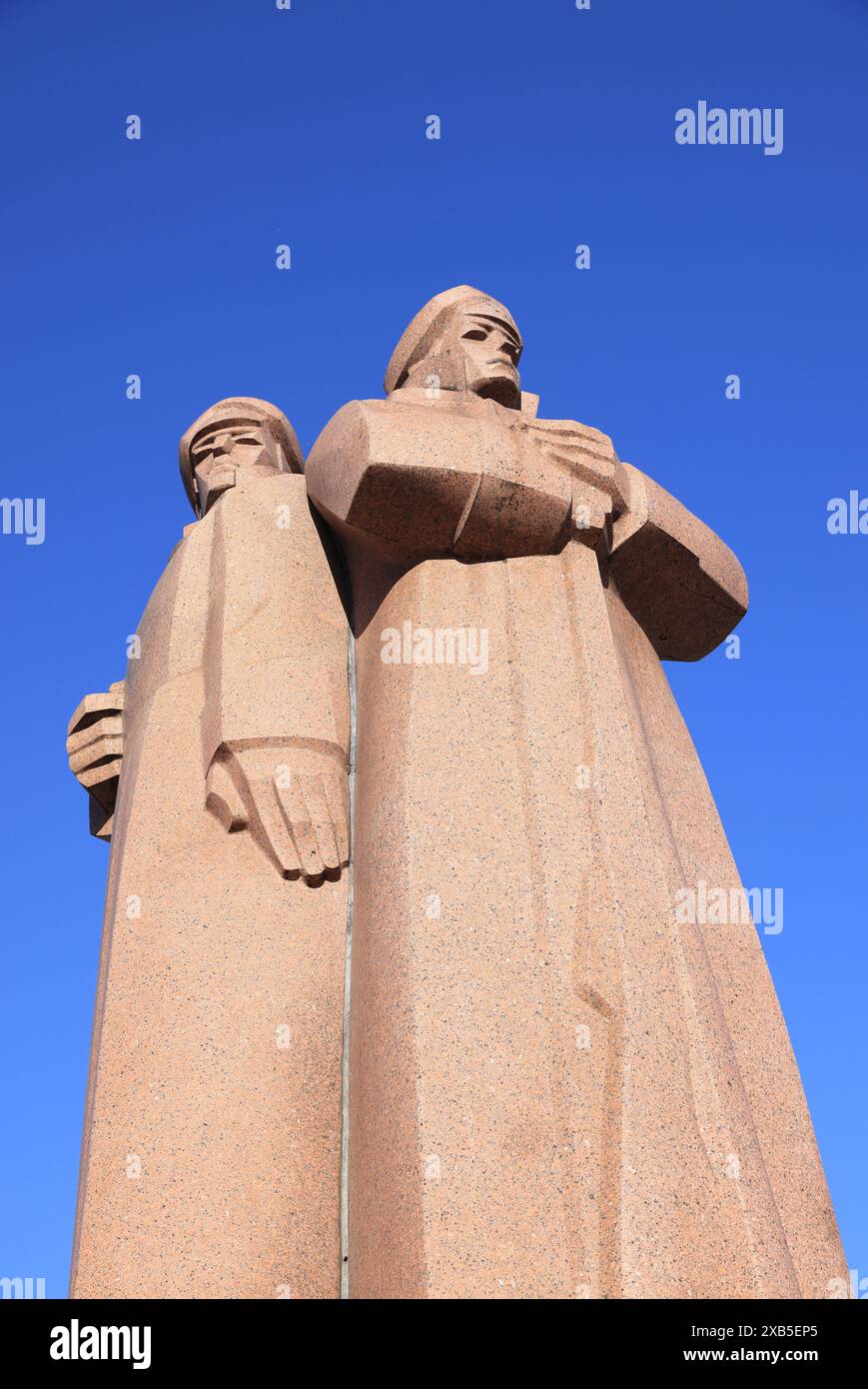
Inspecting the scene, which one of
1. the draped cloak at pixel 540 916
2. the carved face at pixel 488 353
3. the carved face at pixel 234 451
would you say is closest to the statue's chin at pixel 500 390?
the carved face at pixel 488 353

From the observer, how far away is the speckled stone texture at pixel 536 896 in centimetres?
479

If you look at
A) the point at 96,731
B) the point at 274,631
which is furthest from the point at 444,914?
the point at 96,731

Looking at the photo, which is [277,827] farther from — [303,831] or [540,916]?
[540,916]

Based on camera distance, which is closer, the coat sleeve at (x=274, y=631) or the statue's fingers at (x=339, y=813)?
the statue's fingers at (x=339, y=813)

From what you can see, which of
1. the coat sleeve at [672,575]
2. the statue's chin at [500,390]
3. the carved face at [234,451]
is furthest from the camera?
the carved face at [234,451]

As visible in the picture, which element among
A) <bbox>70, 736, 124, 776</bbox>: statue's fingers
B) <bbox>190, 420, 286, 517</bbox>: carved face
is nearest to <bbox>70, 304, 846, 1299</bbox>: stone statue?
<bbox>70, 736, 124, 776</bbox>: statue's fingers

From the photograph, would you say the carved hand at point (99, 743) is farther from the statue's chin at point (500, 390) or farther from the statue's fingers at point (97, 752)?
the statue's chin at point (500, 390)

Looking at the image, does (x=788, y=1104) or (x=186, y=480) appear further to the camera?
(x=186, y=480)

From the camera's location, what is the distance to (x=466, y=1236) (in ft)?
15.5

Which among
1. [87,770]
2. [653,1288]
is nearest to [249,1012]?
[653,1288]

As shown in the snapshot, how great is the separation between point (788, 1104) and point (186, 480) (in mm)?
4871

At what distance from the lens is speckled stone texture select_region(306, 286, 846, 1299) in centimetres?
479

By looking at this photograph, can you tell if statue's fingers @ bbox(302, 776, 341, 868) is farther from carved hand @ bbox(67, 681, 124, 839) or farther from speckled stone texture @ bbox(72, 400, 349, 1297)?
carved hand @ bbox(67, 681, 124, 839)
